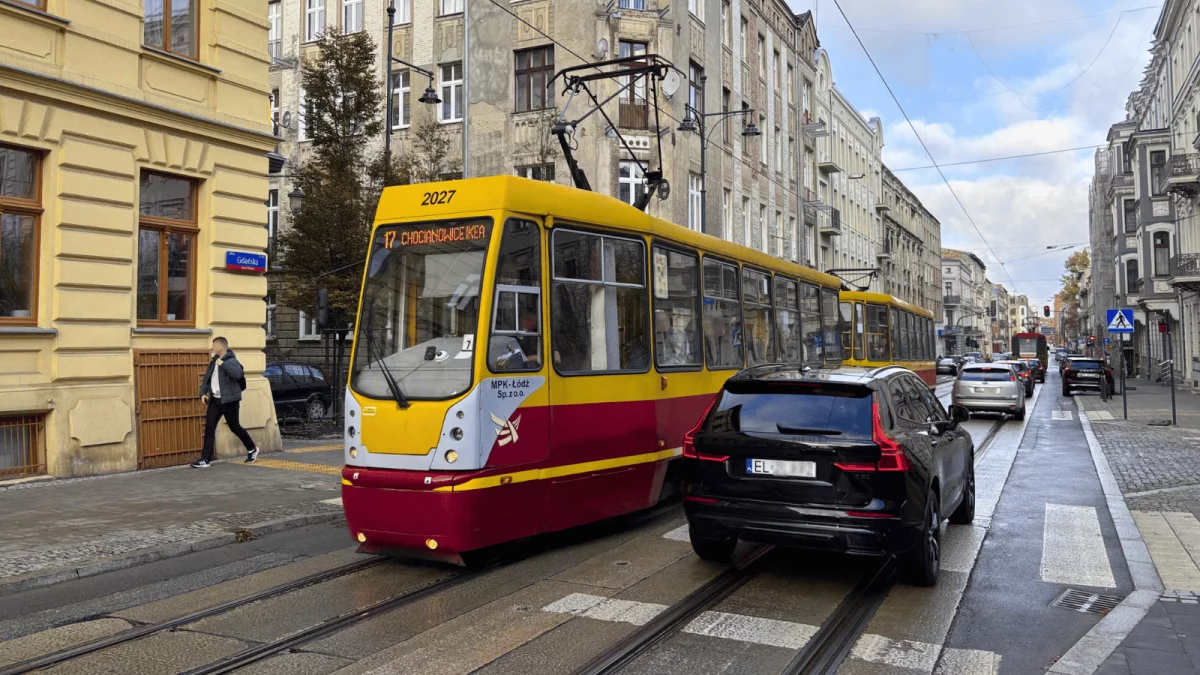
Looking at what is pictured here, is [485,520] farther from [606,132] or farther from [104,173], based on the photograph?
[606,132]

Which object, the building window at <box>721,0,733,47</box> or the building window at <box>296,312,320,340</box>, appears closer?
the building window at <box>296,312,320,340</box>

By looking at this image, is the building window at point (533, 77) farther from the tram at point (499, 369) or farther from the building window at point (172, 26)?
the tram at point (499, 369)

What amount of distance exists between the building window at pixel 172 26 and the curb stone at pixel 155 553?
813 cm

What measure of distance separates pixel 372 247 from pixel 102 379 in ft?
21.8

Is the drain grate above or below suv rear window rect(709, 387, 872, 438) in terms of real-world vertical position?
below

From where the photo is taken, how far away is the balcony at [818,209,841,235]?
162ft

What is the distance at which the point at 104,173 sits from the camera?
1238 cm

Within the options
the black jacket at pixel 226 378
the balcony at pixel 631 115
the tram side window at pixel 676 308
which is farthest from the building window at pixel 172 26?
the balcony at pixel 631 115

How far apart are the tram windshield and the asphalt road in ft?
5.12

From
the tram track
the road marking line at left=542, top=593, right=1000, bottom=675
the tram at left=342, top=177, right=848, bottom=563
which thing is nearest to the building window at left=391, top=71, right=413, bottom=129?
the tram at left=342, top=177, right=848, bottom=563

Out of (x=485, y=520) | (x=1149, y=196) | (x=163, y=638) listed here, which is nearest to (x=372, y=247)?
(x=485, y=520)

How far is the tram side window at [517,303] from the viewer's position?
721 centimetres

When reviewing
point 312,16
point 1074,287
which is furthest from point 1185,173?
point 1074,287

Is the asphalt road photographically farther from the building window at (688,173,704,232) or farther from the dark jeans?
the building window at (688,173,704,232)
